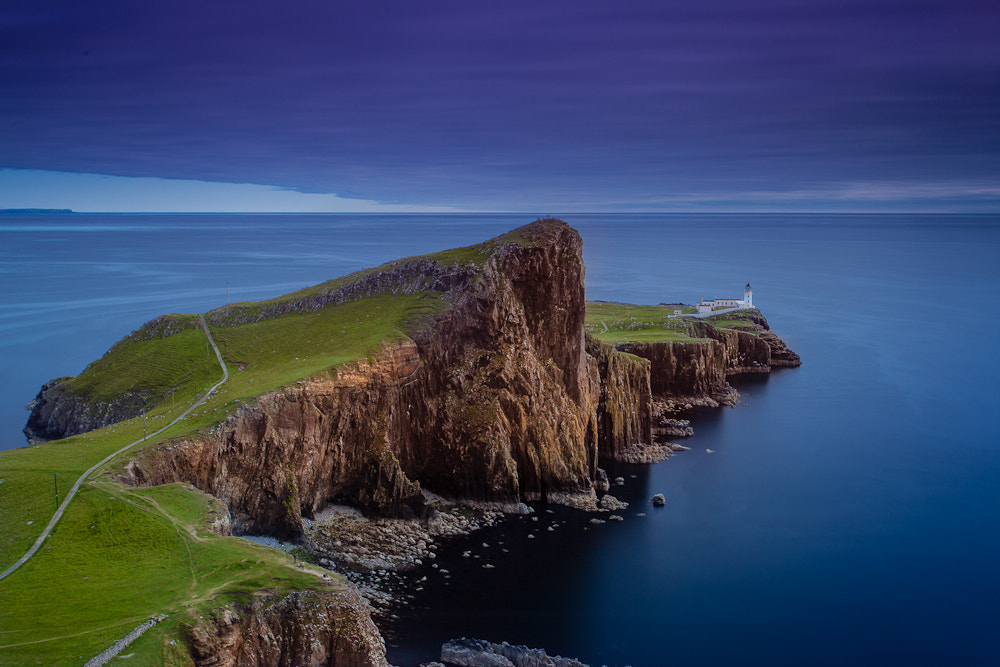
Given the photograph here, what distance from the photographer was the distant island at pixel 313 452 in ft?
129

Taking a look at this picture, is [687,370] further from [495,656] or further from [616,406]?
[495,656]

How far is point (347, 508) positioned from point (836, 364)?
4264 inches

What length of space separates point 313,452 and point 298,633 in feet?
92.4

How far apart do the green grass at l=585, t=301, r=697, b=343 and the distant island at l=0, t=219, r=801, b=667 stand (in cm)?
1940

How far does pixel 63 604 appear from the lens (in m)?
38.4

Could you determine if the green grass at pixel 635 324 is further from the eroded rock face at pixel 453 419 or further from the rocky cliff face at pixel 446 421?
the rocky cliff face at pixel 446 421

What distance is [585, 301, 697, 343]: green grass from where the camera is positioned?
Result: 411ft

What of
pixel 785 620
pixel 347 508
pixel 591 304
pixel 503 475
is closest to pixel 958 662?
pixel 785 620

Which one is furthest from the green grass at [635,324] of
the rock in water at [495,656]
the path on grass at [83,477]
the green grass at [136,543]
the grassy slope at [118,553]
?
the rock in water at [495,656]

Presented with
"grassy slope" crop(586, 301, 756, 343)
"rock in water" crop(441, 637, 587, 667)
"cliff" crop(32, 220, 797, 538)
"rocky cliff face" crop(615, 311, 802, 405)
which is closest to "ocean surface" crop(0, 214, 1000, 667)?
"rock in water" crop(441, 637, 587, 667)

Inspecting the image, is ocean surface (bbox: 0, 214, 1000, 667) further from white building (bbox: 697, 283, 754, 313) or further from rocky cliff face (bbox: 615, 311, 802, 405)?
white building (bbox: 697, 283, 754, 313)

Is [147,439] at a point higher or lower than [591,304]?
lower

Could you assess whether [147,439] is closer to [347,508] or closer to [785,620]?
[347,508]

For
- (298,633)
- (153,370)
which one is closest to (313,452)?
(298,633)
